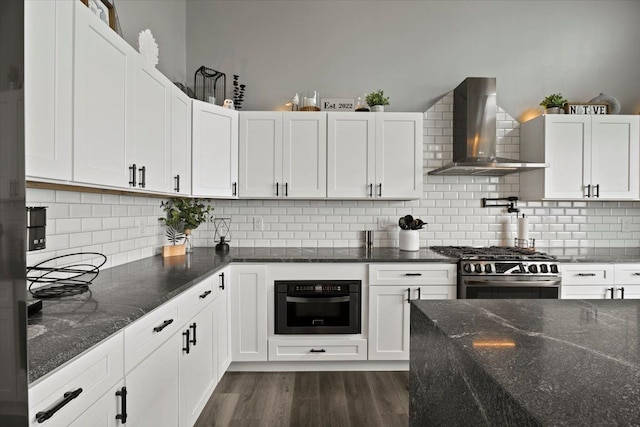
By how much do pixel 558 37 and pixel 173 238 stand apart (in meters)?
4.38

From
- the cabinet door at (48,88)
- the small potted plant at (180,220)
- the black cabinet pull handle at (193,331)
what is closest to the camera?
the cabinet door at (48,88)

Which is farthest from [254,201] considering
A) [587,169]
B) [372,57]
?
[587,169]

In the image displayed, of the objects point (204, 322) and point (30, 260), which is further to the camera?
point (204, 322)

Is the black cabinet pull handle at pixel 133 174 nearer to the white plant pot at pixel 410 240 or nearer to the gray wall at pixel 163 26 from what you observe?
the gray wall at pixel 163 26

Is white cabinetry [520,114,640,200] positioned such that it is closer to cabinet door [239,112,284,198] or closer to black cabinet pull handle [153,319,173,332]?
cabinet door [239,112,284,198]

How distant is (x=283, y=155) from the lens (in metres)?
3.40

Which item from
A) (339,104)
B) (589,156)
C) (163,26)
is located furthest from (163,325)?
(589,156)

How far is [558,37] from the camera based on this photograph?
3896 mm

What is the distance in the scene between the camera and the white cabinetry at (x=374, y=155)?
3.40 metres

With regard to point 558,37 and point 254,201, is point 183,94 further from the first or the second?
point 558,37

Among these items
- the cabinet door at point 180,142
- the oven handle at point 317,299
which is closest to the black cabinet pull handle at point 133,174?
the cabinet door at point 180,142

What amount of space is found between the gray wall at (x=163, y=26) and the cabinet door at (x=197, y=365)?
2.03m

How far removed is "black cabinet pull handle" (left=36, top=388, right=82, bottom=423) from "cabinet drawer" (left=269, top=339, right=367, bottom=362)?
212 centimetres

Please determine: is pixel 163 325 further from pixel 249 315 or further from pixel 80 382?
pixel 249 315
